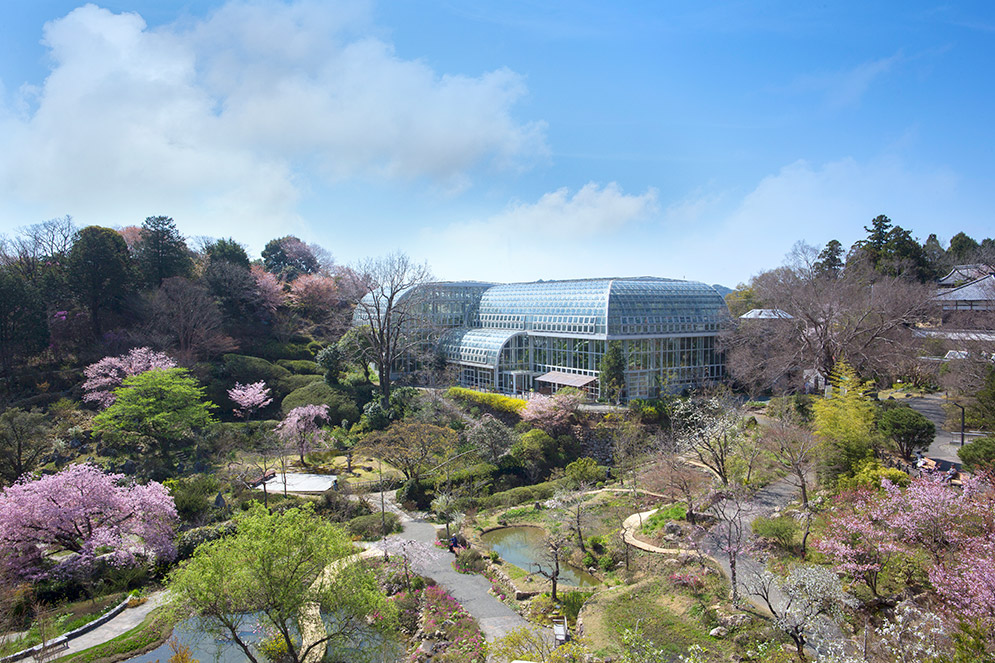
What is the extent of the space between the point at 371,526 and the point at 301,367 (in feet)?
77.5

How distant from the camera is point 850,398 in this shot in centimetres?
2406

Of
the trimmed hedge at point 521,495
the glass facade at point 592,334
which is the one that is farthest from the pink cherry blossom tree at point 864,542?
the glass facade at point 592,334

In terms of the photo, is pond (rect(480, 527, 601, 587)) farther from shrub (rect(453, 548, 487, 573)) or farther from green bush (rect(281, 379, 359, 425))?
green bush (rect(281, 379, 359, 425))

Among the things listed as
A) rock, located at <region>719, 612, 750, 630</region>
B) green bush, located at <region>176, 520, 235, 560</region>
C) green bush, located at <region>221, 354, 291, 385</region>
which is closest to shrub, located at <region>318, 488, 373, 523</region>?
green bush, located at <region>176, 520, 235, 560</region>

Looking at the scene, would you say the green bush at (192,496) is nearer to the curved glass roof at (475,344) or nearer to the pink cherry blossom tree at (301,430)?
the pink cherry blossom tree at (301,430)

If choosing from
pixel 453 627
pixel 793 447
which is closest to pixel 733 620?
pixel 453 627

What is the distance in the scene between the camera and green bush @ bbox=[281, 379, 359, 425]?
36125mm

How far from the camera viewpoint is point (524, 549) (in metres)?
21.5

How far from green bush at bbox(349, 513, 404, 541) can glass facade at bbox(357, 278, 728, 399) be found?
62.8 ft

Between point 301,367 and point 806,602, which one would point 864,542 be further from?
point 301,367

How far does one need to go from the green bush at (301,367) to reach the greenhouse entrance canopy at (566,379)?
60.2 ft

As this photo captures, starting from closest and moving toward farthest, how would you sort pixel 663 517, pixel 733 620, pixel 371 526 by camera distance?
pixel 733 620 → pixel 663 517 → pixel 371 526

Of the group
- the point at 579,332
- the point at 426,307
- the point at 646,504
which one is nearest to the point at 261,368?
the point at 426,307

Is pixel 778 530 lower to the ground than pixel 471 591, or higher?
higher
